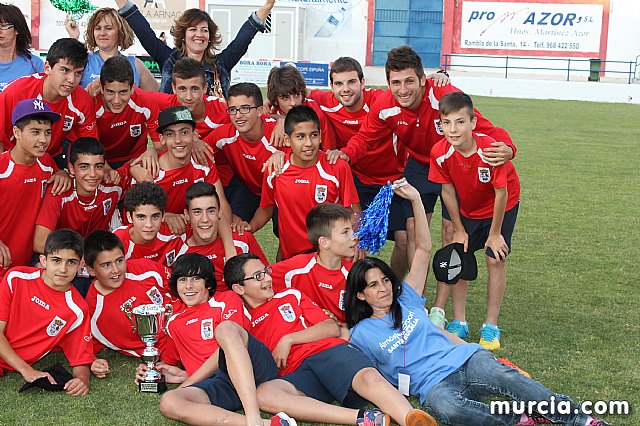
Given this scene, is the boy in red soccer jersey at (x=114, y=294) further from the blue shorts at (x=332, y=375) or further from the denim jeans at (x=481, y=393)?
the denim jeans at (x=481, y=393)

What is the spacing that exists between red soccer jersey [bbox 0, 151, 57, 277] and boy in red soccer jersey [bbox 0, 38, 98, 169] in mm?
315

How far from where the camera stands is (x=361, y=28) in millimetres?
41844

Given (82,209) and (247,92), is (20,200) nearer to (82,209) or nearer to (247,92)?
(82,209)

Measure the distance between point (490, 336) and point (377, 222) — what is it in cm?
99

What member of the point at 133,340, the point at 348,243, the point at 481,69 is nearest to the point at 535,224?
the point at 348,243

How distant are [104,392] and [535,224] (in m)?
5.96

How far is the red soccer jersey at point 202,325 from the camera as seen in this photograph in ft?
14.7

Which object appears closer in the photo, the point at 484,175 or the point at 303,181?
the point at 484,175

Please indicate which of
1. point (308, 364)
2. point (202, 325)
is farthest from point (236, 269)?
point (308, 364)

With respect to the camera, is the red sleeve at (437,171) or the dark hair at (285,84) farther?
the dark hair at (285,84)

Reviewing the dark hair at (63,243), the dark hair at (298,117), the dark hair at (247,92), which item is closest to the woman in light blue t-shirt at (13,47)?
the dark hair at (247,92)

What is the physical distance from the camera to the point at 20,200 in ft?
17.1

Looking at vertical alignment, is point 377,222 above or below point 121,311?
above

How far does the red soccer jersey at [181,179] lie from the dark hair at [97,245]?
0.89 meters
